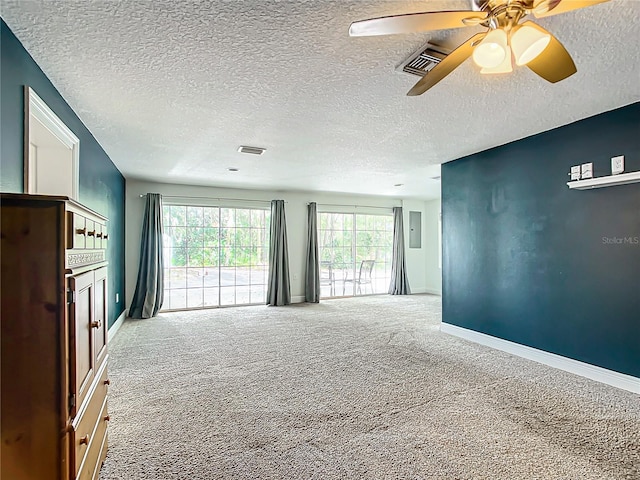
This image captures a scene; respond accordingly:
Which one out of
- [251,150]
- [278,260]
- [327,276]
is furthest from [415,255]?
[251,150]

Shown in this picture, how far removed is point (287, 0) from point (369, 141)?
2.29m

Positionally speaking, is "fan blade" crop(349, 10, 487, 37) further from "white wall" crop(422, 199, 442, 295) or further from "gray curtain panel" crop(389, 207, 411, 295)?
"white wall" crop(422, 199, 442, 295)

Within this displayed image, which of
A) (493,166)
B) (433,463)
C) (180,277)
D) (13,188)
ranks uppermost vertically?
(493,166)

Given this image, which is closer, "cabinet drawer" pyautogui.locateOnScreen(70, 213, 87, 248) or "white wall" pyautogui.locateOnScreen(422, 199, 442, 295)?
"cabinet drawer" pyautogui.locateOnScreen(70, 213, 87, 248)

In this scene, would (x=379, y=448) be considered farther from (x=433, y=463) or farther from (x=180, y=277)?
(x=180, y=277)

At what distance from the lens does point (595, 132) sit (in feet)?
10.2

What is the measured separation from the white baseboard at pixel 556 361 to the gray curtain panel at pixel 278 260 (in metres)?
3.43

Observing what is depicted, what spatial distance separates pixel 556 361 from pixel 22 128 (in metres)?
4.61

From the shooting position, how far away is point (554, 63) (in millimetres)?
1702

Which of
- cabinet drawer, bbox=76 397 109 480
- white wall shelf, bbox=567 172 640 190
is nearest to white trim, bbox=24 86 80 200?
cabinet drawer, bbox=76 397 109 480

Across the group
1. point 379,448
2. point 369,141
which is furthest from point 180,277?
point 379,448

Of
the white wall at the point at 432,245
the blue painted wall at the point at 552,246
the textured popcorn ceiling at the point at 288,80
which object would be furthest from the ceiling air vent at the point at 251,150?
the white wall at the point at 432,245

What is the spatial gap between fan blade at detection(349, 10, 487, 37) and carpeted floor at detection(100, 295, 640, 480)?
7.03ft

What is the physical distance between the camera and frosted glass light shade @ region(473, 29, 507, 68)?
1.46m
